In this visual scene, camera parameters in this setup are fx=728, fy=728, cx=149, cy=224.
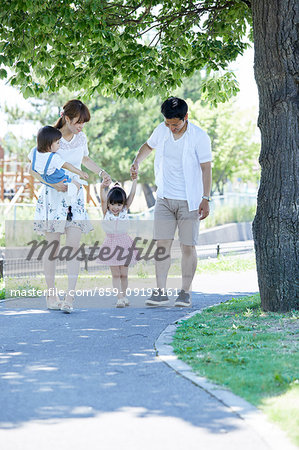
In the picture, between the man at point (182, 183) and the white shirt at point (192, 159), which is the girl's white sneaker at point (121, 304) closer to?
the man at point (182, 183)

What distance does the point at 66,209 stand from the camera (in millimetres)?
8023

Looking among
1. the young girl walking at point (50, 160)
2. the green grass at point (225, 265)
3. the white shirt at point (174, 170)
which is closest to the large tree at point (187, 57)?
Answer: the white shirt at point (174, 170)

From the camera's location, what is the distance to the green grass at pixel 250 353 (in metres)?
4.33

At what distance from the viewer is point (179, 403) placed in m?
4.31

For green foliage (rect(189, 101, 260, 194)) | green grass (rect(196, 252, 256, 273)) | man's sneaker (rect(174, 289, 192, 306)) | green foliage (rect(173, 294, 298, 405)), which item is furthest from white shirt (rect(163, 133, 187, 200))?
green foliage (rect(189, 101, 260, 194))

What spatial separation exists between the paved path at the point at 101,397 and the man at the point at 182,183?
135 centimetres

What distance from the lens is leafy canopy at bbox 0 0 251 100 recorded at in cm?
999

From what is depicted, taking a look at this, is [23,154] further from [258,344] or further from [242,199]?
[258,344]

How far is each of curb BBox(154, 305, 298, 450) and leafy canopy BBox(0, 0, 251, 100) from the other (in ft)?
Answer: 18.7

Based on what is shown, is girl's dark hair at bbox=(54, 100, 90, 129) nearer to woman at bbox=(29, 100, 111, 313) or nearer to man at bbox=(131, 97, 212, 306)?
woman at bbox=(29, 100, 111, 313)

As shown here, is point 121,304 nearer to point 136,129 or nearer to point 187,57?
point 187,57

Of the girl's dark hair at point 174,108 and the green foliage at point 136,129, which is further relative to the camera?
the green foliage at point 136,129

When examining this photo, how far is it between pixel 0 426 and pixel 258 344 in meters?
2.60

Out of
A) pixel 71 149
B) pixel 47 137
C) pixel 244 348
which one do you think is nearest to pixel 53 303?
pixel 71 149
